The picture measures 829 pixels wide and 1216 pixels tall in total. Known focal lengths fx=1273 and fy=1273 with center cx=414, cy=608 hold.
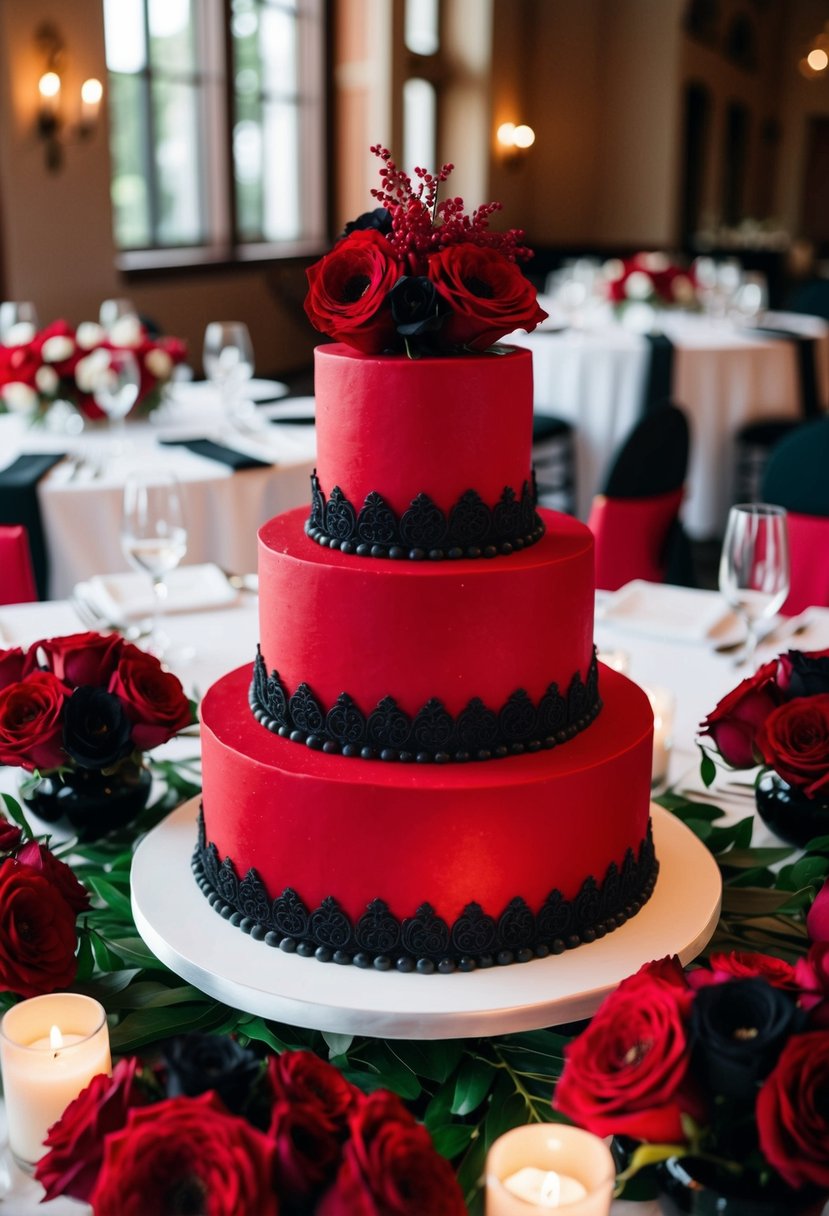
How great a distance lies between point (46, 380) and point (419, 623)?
2775mm

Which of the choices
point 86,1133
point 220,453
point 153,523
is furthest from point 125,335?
point 86,1133

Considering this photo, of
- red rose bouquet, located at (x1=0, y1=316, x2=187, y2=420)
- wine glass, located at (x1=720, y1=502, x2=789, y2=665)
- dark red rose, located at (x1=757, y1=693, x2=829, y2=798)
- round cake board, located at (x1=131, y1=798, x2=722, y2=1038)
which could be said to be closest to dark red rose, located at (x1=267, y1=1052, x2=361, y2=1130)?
round cake board, located at (x1=131, y1=798, x2=722, y2=1038)

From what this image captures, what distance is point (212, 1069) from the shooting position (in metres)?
0.94

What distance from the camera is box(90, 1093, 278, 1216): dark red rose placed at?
829 millimetres

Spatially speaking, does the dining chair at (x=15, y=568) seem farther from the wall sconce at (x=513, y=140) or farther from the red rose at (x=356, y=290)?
the wall sconce at (x=513, y=140)

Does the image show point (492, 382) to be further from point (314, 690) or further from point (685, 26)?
point (685, 26)

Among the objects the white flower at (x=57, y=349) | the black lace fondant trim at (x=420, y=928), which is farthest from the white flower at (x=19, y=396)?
the black lace fondant trim at (x=420, y=928)

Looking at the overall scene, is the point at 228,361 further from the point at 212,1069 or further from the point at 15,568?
the point at 212,1069

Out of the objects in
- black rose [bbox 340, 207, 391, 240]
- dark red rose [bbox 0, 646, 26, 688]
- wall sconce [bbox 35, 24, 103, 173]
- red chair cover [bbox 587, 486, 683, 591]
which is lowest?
red chair cover [bbox 587, 486, 683, 591]

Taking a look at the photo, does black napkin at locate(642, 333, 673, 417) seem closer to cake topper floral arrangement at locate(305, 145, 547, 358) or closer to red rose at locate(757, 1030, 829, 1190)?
cake topper floral arrangement at locate(305, 145, 547, 358)

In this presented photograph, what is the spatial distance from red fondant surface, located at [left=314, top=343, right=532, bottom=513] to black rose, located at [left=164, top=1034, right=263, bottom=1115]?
0.57m

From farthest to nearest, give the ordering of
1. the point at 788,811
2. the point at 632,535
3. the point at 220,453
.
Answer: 1. the point at 632,535
2. the point at 220,453
3. the point at 788,811

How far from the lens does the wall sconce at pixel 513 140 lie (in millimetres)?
12578

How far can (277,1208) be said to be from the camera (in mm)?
860
